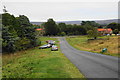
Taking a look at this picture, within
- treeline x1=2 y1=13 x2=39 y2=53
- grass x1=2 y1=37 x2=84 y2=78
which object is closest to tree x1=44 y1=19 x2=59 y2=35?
treeline x1=2 y1=13 x2=39 y2=53

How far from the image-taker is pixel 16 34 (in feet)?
112

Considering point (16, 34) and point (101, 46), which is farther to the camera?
point (101, 46)

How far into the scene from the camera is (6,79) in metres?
10.4

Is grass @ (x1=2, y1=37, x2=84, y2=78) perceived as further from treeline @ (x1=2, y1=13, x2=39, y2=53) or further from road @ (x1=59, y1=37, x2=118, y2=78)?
treeline @ (x1=2, y1=13, x2=39, y2=53)

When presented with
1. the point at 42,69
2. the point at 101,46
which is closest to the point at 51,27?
the point at 101,46

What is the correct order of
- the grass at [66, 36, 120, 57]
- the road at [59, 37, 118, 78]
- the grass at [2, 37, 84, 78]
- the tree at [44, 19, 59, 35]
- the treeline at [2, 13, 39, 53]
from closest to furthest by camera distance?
the road at [59, 37, 118, 78] → the grass at [2, 37, 84, 78] → the grass at [66, 36, 120, 57] → the treeline at [2, 13, 39, 53] → the tree at [44, 19, 59, 35]

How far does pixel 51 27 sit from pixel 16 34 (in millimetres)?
61508

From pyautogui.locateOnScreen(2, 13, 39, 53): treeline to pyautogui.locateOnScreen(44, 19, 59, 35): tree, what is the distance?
5222 centimetres

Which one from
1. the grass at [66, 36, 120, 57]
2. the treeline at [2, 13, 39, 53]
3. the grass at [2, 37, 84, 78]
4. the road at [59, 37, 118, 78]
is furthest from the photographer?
the treeline at [2, 13, 39, 53]

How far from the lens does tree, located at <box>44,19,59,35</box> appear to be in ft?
311

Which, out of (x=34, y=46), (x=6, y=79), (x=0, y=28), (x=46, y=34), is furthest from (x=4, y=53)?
(x=46, y=34)

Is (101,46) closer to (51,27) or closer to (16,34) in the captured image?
(16,34)

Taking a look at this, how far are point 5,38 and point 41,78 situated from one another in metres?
23.1

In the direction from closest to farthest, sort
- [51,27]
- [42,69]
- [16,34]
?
1. [42,69]
2. [16,34]
3. [51,27]
